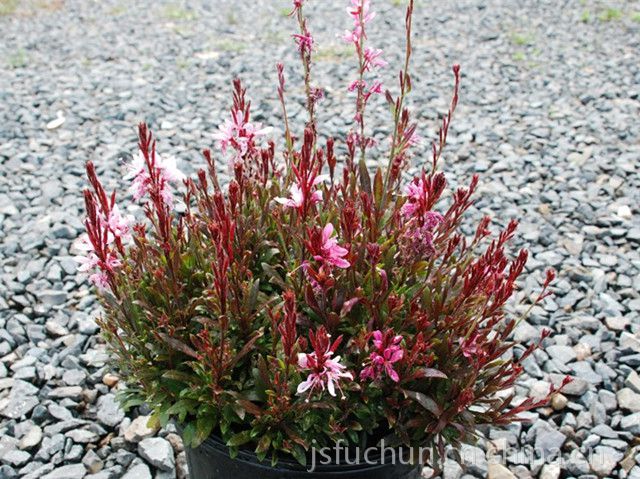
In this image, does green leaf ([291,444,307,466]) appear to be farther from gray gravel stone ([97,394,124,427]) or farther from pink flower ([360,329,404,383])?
gray gravel stone ([97,394,124,427])

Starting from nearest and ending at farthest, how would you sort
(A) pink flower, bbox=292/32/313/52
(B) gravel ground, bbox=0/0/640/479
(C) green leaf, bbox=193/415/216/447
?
(C) green leaf, bbox=193/415/216/447, (A) pink flower, bbox=292/32/313/52, (B) gravel ground, bbox=0/0/640/479

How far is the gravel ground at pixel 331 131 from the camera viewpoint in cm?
270

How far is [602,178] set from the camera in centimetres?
444

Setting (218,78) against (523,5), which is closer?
(218,78)

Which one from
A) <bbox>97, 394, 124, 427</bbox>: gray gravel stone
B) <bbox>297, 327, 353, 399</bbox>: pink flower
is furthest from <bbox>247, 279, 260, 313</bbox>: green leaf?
<bbox>97, 394, 124, 427</bbox>: gray gravel stone

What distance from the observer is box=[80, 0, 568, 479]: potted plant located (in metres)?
1.73

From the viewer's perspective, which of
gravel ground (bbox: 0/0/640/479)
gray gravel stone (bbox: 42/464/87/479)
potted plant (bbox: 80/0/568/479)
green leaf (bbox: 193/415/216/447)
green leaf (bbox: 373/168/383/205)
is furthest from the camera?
gravel ground (bbox: 0/0/640/479)

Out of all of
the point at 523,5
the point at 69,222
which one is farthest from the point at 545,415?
the point at 523,5

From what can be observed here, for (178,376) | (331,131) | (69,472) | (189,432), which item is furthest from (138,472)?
(331,131)

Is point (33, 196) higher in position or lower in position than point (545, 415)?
higher

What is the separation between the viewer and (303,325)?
189cm

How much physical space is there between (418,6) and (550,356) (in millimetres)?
6096

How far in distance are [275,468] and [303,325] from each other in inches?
16.1

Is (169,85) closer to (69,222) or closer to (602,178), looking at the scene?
(69,222)
